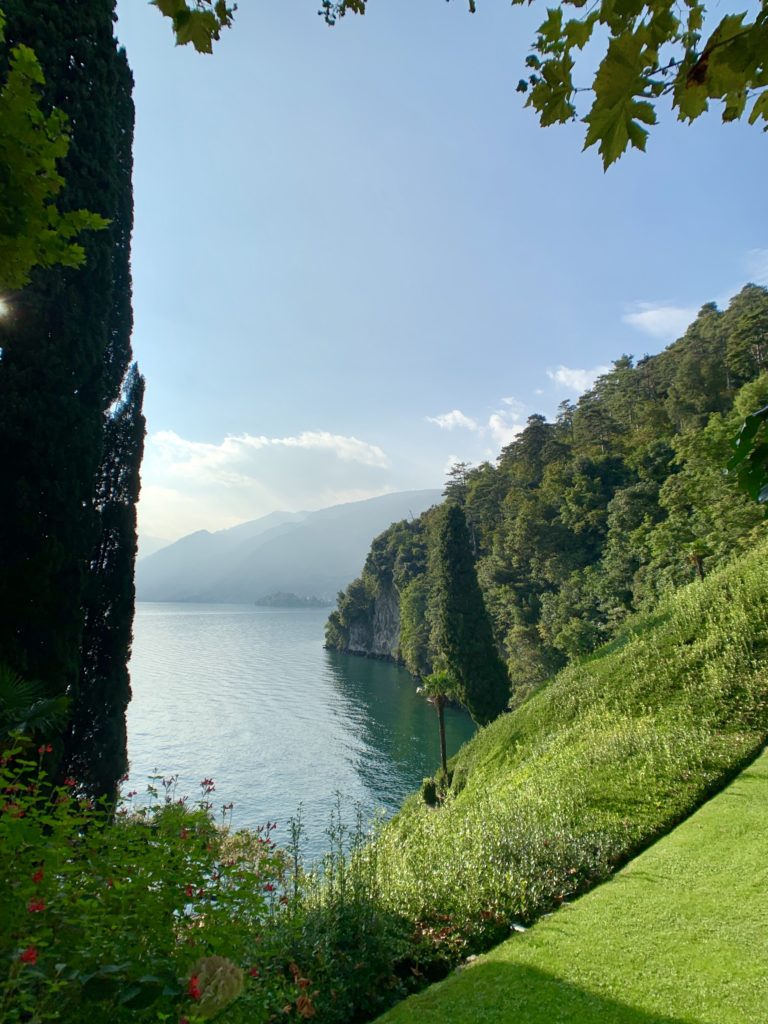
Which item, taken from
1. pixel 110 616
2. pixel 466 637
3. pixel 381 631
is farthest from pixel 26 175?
pixel 381 631

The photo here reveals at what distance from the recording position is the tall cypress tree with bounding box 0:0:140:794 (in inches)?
303

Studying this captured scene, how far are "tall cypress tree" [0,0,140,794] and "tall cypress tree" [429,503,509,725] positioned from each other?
1994cm

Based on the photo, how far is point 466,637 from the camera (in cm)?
2745

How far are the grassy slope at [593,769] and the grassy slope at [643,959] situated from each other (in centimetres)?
82

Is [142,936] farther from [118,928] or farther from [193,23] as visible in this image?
[193,23]

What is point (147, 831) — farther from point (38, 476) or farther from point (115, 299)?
point (115, 299)

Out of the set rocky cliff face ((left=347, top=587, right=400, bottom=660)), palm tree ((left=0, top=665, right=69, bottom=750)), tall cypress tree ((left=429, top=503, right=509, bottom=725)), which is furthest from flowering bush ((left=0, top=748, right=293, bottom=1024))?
rocky cliff face ((left=347, top=587, right=400, bottom=660))

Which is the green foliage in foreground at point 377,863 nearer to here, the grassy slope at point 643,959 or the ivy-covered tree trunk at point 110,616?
the grassy slope at point 643,959

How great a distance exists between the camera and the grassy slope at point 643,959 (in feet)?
13.9

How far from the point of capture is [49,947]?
8.43ft

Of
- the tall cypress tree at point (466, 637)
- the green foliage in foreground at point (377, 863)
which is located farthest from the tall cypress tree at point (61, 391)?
the tall cypress tree at point (466, 637)

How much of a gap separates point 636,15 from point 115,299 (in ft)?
40.4

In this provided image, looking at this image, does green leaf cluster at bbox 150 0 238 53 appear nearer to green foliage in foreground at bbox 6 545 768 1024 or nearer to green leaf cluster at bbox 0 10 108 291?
green leaf cluster at bbox 0 10 108 291

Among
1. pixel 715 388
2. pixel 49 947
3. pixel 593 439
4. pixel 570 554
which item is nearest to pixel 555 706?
pixel 49 947
